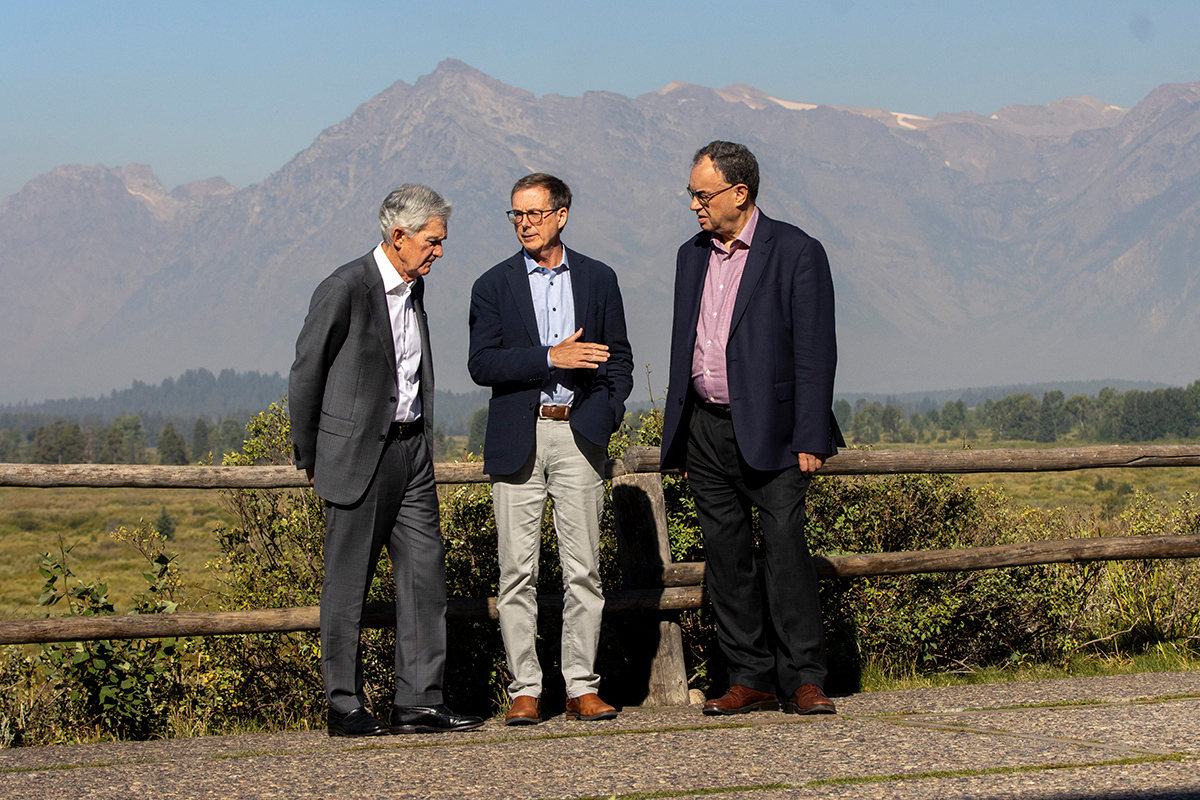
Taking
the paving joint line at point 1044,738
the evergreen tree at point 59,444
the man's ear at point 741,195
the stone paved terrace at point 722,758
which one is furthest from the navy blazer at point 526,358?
the evergreen tree at point 59,444

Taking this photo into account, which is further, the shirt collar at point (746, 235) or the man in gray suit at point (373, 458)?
the shirt collar at point (746, 235)

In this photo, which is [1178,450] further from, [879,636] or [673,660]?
[673,660]

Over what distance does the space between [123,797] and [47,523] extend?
259 ft

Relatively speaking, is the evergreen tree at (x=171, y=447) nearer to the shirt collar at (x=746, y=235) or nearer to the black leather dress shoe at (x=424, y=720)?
the black leather dress shoe at (x=424, y=720)

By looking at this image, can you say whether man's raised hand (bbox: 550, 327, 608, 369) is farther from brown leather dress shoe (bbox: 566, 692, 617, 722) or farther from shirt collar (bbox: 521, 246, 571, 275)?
brown leather dress shoe (bbox: 566, 692, 617, 722)

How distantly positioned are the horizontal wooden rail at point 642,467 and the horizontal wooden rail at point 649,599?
404mm

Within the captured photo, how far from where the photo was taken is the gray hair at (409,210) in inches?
176

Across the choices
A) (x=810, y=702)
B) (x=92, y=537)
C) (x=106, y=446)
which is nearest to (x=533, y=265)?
(x=810, y=702)

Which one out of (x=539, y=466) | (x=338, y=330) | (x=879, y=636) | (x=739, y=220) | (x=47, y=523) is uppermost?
(x=739, y=220)

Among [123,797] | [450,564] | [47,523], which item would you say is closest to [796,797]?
[123,797]

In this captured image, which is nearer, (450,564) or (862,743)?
(862,743)

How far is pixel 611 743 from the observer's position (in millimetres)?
4102

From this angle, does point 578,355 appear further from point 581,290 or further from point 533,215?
point 533,215

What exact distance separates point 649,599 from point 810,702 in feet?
2.83
